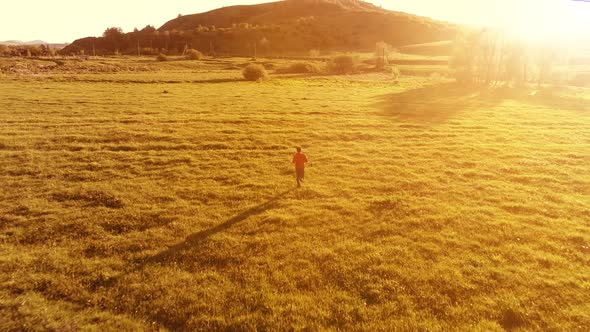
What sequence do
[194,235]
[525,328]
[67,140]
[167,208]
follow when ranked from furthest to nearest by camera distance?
[67,140]
[167,208]
[194,235]
[525,328]

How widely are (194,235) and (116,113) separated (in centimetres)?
2558

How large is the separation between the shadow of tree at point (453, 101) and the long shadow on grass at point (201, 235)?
20735 mm

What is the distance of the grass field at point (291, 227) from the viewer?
29.2 feet

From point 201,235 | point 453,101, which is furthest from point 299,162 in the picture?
point 453,101

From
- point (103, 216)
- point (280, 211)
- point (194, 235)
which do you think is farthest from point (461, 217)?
point (103, 216)

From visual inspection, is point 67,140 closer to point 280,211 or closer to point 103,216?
point 103,216

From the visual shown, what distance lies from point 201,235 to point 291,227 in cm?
326

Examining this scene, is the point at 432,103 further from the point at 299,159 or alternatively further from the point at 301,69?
the point at 301,69

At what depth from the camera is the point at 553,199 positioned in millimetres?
15633

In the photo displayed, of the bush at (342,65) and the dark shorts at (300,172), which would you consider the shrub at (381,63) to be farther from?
the dark shorts at (300,172)

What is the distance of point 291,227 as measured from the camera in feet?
43.2

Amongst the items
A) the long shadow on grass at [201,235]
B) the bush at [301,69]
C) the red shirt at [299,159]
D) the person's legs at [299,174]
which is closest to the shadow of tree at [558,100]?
the person's legs at [299,174]

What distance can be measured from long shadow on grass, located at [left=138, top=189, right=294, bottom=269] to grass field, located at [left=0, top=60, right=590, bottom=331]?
0.25 feet

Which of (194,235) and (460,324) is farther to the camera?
(194,235)
